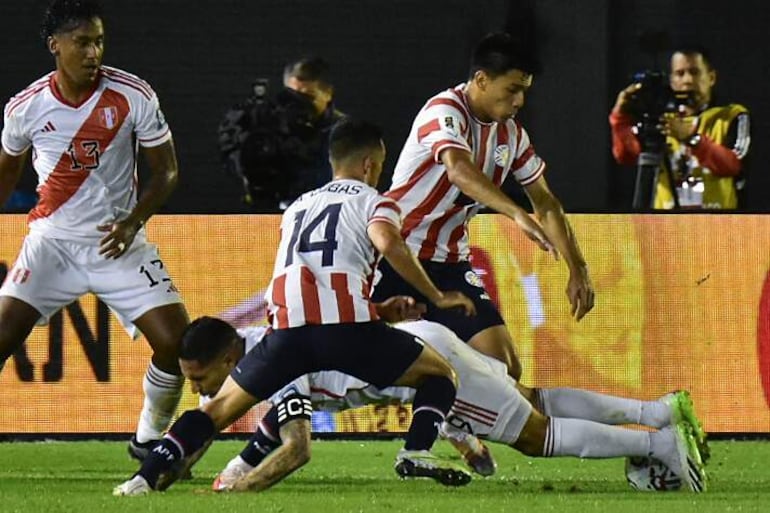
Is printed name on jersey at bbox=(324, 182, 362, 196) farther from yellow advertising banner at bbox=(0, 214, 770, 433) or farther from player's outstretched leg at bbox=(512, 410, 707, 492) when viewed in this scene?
yellow advertising banner at bbox=(0, 214, 770, 433)

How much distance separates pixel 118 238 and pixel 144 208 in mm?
166

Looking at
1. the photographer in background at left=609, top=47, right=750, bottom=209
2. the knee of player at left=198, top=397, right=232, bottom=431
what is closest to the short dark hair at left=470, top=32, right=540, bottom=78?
the knee of player at left=198, top=397, right=232, bottom=431

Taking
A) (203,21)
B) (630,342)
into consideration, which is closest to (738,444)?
(630,342)

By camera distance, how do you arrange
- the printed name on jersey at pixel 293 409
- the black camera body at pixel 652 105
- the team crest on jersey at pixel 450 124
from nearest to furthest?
the printed name on jersey at pixel 293 409, the team crest on jersey at pixel 450 124, the black camera body at pixel 652 105

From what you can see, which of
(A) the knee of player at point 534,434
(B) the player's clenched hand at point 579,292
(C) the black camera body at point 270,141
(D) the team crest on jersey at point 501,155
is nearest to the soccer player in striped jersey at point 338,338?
(A) the knee of player at point 534,434

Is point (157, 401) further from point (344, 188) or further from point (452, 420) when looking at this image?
point (344, 188)

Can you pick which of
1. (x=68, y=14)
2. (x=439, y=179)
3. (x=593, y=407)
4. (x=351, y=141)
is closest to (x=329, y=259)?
(x=351, y=141)

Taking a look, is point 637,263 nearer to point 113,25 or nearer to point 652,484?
point 652,484

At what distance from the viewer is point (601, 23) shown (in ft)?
45.9

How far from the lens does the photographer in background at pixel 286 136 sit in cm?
1216

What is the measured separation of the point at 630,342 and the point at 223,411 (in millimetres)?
3292

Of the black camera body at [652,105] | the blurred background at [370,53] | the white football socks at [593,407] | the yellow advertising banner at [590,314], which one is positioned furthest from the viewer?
the blurred background at [370,53]

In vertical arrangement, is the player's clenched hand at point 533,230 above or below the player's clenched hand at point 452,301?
above

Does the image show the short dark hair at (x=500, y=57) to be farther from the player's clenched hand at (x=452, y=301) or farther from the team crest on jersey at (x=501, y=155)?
the player's clenched hand at (x=452, y=301)
